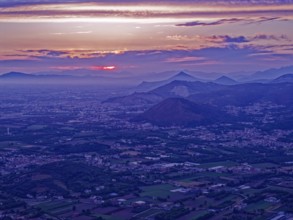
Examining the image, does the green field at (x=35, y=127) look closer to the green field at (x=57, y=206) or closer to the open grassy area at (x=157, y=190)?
the open grassy area at (x=157, y=190)

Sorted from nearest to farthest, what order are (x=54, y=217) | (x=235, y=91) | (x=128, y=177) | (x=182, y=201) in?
1. (x=54, y=217)
2. (x=182, y=201)
3. (x=128, y=177)
4. (x=235, y=91)

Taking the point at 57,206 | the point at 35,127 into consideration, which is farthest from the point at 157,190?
the point at 35,127

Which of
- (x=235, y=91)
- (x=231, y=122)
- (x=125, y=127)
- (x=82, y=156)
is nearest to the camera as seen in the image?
(x=82, y=156)

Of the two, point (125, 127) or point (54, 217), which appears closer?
point (54, 217)

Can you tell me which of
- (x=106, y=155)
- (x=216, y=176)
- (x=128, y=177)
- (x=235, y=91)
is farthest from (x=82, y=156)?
(x=235, y=91)

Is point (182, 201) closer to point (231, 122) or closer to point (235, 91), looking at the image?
point (231, 122)

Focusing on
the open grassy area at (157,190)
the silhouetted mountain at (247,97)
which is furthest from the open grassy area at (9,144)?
the silhouetted mountain at (247,97)

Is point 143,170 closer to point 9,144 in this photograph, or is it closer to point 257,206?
point 257,206

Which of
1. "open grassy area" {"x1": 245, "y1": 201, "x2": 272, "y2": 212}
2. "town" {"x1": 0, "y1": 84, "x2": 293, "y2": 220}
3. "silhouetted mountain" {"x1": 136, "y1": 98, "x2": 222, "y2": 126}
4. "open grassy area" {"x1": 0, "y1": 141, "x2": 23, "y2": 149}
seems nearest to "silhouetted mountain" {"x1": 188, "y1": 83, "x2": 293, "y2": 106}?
"silhouetted mountain" {"x1": 136, "y1": 98, "x2": 222, "y2": 126}
